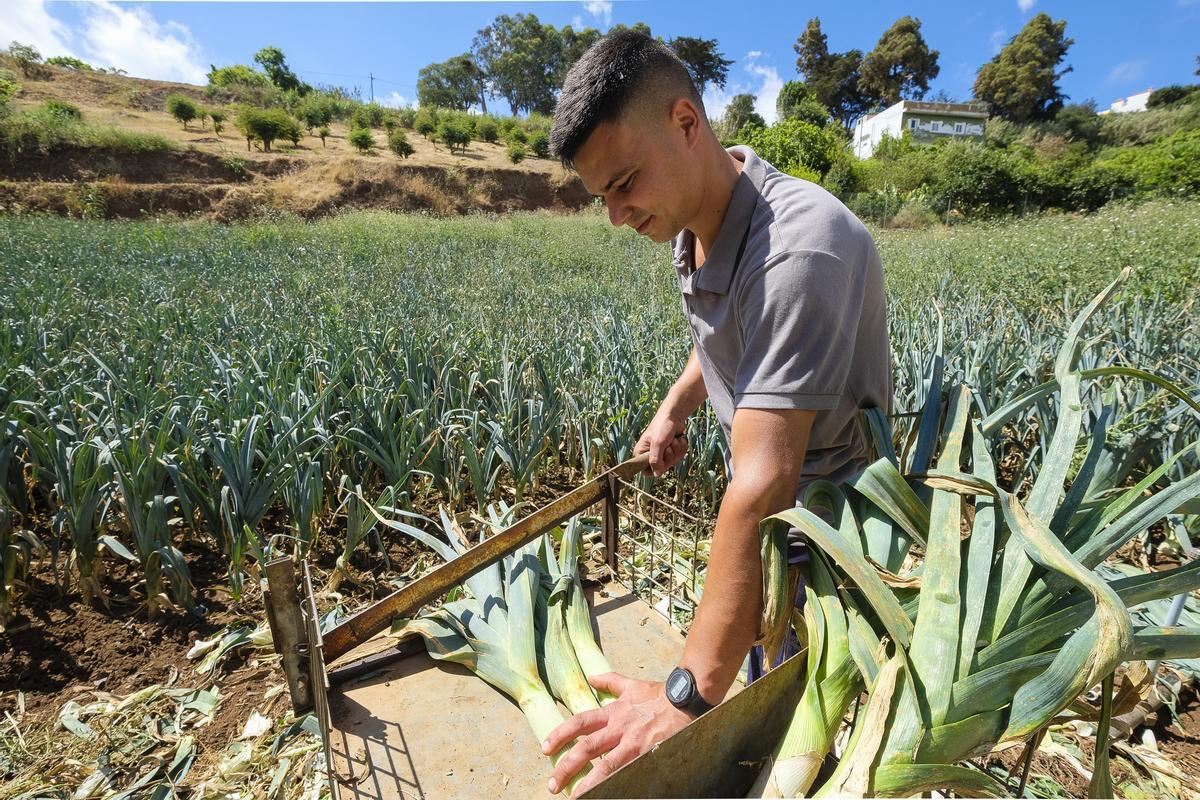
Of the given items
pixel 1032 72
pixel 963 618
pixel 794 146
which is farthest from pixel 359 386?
pixel 1032 72

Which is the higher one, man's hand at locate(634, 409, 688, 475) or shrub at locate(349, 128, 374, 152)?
shrub at locate(349, 128, 374, 152)

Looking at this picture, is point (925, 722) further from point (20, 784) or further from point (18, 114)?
point (18, 114)

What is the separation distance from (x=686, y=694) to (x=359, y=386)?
6.37 ft

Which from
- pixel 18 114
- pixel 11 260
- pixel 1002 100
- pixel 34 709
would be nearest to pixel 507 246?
pixel 11 260

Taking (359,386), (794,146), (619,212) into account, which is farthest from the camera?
(794,146)

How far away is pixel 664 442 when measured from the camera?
1.53 meters

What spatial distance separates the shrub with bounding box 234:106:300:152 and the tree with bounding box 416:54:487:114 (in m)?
30.4

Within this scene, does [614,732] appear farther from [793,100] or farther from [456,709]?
[793,100]

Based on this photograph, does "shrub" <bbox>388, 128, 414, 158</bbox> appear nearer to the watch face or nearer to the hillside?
the hillside

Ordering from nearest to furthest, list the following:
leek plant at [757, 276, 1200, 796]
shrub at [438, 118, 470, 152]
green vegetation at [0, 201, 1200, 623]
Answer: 1. leek plant at [757, 276, 1200, 796]
2. green vegetation at [0, 201, 1200, 623]
3. shrub at [438, 118, 470, 152]

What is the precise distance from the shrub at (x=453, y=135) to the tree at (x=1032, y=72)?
39035mm

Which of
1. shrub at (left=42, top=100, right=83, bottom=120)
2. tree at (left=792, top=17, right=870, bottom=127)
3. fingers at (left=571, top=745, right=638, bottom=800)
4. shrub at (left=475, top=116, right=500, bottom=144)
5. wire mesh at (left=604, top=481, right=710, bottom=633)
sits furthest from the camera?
tree at (left=792, top=17, right=870, bottom=127)

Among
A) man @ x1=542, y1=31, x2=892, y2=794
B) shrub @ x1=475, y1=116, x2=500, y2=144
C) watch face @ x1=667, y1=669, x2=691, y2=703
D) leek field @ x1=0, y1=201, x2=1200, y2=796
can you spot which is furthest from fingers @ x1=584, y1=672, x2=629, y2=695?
shrub @ x1=475, y1=116, x2=500, y2=144

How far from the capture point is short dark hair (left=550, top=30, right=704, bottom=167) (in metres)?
0.93
